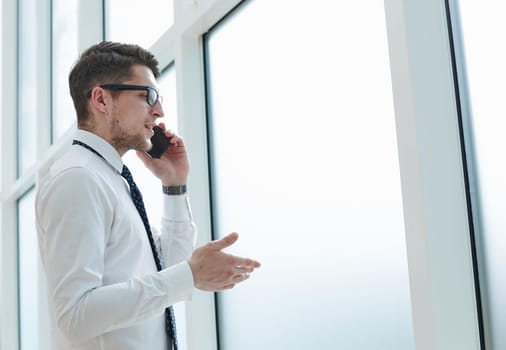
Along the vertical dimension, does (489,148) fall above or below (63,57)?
below

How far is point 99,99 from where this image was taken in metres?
1.54

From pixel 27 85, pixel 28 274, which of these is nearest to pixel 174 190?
pixel 28 274

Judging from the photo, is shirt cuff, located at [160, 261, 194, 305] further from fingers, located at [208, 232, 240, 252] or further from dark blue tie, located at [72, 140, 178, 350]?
dark blue tie, located at [72, 140, 178, 350]

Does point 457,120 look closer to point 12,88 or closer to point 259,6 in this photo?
point 259,6

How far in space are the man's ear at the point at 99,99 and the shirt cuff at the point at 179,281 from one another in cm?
44

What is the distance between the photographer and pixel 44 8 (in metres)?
A: 4.74

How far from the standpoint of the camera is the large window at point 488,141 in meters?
1.30

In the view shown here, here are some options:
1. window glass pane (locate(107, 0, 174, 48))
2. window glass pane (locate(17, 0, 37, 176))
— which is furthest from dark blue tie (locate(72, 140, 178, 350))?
window glass pane (locate(17, 0, 37, 176))

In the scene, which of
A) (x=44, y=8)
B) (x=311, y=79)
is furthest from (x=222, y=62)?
(x=44, y=8)

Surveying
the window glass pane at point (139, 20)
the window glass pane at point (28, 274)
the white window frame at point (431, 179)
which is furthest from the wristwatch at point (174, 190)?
the window glass pane at point (28, 274)

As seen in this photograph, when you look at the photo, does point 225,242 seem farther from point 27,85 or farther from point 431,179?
point 27,85

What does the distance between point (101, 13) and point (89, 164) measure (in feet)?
8.23

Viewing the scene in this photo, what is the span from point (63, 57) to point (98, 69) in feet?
9.90

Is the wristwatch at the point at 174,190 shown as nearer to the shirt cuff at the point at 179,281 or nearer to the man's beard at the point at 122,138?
the man's beard at the point at 122,138
